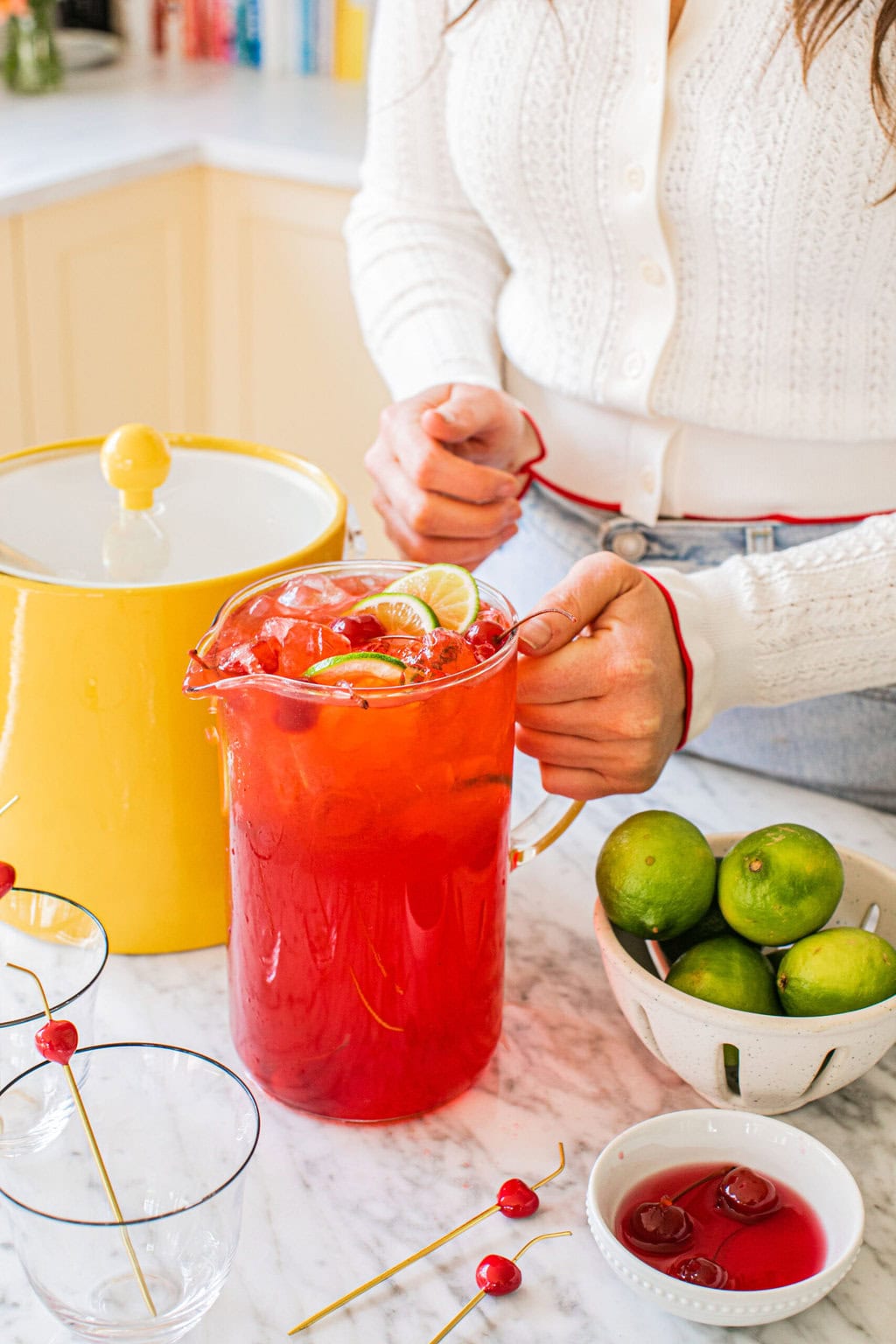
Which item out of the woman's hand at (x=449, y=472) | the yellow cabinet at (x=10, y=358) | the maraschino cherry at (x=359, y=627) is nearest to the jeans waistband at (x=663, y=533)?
the woman's hand at (x=449, y=472)

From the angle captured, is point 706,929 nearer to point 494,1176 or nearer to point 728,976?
point 728,976

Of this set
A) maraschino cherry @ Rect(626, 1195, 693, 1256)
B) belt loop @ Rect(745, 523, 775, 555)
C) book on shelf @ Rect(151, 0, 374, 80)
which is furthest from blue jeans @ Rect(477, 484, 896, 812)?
book on shelf @ Rect(151, 0, 374, 80)

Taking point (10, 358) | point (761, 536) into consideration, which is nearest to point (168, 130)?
point (10, 358)

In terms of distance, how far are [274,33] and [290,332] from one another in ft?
2.31

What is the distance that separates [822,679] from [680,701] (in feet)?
0.42

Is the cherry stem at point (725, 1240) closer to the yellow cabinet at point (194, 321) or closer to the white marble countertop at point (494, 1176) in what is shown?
the white marble countertop at point (494, 1176)

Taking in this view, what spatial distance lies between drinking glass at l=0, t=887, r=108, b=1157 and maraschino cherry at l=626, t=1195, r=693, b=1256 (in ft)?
0.83

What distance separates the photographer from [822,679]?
2.94 ft

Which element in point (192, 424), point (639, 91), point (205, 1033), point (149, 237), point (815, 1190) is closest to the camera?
point (815, 1190)

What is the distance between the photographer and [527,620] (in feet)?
2.37

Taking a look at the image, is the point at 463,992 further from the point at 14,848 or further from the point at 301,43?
the point at 301,43

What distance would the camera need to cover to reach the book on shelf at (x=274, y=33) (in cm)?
266

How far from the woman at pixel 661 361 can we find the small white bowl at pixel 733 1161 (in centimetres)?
21

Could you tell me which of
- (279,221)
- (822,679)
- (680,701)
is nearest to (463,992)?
(680,701)
